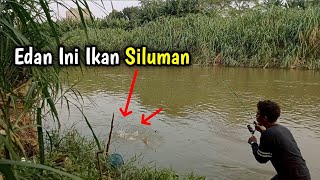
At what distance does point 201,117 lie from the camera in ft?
21.2

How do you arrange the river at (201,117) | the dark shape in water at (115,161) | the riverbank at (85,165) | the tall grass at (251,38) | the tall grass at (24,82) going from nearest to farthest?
the tall grass at (24,82), the riverbank at (85,165), the dark shape in water at (115,161), the river at (201,117), the tall grass at (251,38)

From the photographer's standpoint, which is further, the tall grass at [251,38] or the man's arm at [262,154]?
the tall grass at [251,38]

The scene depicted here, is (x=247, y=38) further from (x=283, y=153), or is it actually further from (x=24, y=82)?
(x=24, y=82)

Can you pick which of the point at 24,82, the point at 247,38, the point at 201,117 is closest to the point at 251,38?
the point at 247,38

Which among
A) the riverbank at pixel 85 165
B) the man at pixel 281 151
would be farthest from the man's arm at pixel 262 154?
the riverbank at pixel 85 165

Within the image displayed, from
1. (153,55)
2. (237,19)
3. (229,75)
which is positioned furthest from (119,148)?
(237,19)

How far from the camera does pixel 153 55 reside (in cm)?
366

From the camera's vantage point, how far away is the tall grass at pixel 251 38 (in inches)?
524

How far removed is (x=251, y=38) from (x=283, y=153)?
1184cm

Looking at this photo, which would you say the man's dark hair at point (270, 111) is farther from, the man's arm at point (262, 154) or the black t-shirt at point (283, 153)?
the man's arm at point (262, 154)

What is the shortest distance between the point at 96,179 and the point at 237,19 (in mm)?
13545

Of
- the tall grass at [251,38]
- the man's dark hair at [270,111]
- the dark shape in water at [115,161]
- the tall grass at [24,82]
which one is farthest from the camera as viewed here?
the tall grass at [251,38]

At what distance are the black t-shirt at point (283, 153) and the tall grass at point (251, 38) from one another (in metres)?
11.1

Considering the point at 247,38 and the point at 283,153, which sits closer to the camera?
the point at 283,153
